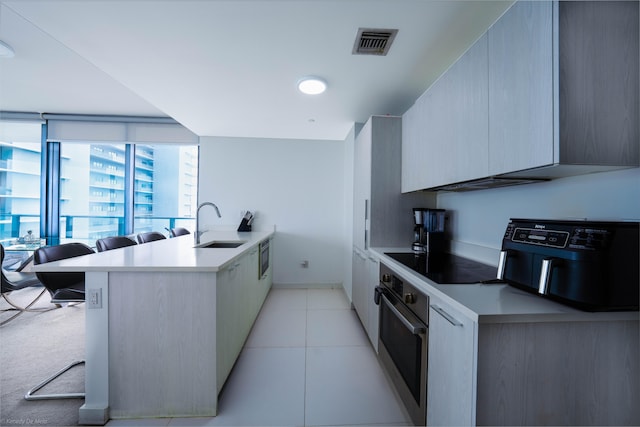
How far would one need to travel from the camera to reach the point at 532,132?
988mm

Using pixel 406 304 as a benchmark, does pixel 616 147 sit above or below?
above

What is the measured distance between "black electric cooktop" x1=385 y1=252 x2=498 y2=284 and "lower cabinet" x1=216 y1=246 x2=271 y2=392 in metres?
1.22

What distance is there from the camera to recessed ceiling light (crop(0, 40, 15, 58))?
2.21 m

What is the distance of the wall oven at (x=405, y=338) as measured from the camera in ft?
4.21

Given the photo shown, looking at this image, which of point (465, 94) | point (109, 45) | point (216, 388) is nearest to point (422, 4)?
point (465, 94)

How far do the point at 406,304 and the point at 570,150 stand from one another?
105 centimetres

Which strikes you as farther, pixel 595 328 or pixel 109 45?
pixel 109 45

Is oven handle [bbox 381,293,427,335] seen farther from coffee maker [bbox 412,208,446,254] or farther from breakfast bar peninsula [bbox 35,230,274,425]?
breakfast bar peninsula [bbox 35,230,274,425]

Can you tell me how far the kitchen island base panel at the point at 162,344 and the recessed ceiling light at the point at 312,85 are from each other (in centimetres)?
182

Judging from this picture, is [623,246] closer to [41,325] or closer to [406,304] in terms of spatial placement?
[406,304]

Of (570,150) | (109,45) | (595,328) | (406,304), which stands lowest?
(406,304)

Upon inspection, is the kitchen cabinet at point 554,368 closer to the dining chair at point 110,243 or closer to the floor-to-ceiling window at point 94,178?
the dining chair at point 110,243

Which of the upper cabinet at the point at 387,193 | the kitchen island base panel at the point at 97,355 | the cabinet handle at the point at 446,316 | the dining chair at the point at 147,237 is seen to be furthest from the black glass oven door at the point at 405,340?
the dining chair at the point at 147,237

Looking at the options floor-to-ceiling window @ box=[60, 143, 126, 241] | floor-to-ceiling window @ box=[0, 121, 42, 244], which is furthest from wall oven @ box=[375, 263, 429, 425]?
floor-to-ceiling window @ box=[0, 121, 42, 244]
